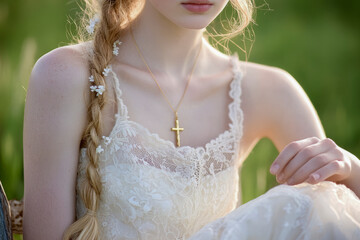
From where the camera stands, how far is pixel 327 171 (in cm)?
163

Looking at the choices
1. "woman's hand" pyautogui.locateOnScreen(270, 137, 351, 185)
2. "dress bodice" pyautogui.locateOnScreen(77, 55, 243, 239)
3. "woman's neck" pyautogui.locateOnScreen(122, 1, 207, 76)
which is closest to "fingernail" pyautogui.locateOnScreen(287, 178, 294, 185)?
"woman's hand" pyautogui.locateOnScreen(270, 137, 351, 185)

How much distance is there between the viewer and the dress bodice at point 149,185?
1702mm

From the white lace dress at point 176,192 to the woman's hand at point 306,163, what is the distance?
4cm

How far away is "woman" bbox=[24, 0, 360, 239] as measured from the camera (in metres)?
1.51

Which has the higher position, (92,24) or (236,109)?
(92,24)

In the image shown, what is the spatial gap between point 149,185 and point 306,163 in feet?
1.48

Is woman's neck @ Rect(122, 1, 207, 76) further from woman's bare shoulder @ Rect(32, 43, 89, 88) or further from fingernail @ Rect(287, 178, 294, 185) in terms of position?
fingernail @ Rect(287, 178, 294, 185)

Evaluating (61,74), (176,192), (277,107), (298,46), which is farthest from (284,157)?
(298,46)

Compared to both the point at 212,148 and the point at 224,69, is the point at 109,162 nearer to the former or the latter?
the point at 212,148

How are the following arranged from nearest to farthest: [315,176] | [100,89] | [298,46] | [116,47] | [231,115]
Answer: [315,176] < [100,89] < [116,47] < [231,115] < [298,46]

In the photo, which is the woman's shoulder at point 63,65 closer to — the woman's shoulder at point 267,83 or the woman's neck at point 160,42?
the woman's neck at point 160,42

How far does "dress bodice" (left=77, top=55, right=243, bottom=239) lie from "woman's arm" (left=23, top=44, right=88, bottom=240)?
0.08 meters

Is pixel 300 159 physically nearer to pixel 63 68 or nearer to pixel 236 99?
pixel 236 99

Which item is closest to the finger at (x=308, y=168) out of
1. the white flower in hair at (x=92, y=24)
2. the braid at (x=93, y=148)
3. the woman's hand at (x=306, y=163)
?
the woman's hand at (x=306, y=163)
